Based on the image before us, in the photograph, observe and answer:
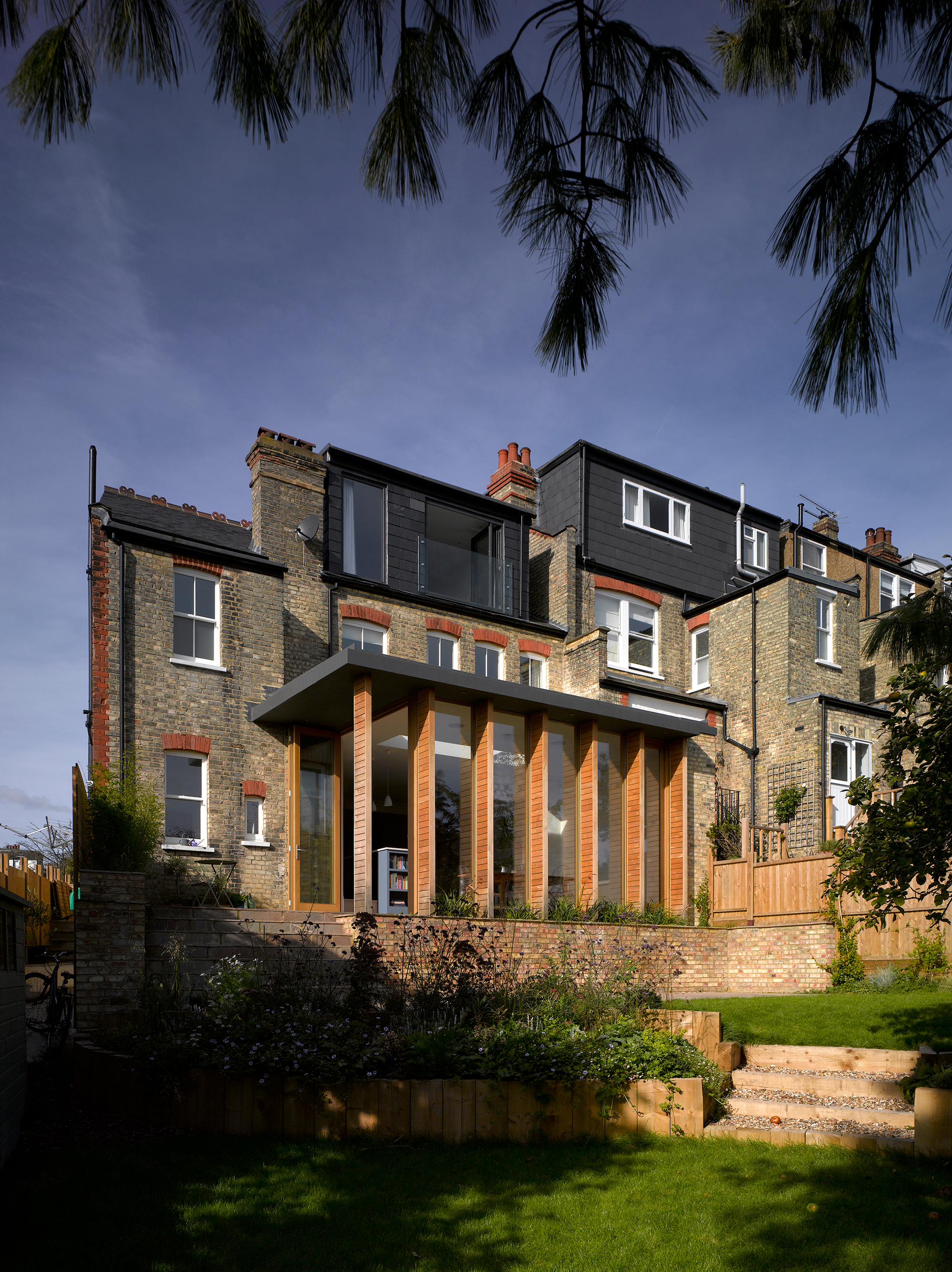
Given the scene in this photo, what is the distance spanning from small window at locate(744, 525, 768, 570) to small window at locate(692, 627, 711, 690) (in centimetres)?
344

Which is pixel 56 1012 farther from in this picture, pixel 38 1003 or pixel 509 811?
pixel 509 811

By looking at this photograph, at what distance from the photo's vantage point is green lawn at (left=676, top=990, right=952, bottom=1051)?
9.21 meters

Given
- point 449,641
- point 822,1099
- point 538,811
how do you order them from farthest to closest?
1. point 449,641
2. point 538,811
3. point 822,1099

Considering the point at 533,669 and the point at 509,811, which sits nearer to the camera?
the point at 509,811

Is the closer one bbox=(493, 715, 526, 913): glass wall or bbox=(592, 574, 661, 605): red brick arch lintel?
bbox=(493, 715, 526, 913): glass wall

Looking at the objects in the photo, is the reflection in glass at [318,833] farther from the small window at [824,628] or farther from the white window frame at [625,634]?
the small window at [824,628]

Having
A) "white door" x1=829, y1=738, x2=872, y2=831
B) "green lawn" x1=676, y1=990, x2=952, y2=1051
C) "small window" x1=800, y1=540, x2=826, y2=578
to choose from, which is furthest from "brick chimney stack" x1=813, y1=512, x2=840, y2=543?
"green lawn" x1=676, y1=990, x2=952, y2=1051

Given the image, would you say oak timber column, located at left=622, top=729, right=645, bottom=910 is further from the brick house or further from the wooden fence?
the wooden fence

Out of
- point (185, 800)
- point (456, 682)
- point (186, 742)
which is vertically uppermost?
point (456, 682)

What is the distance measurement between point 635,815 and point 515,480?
33.9ft

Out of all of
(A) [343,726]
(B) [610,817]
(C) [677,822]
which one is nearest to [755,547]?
(C) [677,822]

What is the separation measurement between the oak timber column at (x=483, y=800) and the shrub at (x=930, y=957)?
5.82 metres

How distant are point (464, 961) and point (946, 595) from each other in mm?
5867

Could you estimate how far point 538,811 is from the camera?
50.2 ft
